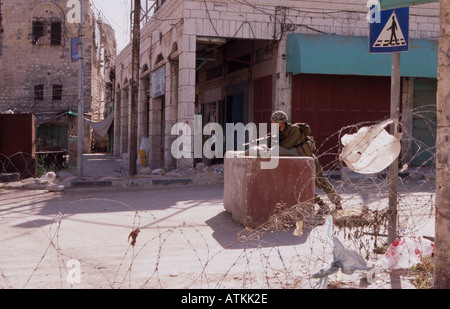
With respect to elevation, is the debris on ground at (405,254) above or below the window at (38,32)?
below

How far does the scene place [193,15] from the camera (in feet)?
50.9

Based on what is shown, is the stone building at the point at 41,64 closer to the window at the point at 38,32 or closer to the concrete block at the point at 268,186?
the window at the point at 38,32

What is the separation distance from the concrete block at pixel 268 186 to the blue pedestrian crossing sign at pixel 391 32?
2208mm

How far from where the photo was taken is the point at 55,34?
34.9 meters

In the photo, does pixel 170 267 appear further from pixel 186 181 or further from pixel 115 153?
pixel 115 153

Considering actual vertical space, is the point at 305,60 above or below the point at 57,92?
below

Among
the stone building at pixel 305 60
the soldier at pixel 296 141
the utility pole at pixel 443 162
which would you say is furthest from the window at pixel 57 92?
the utility pole at pixel 443 162

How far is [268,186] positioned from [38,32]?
3166 centimetres

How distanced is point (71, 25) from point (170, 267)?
33242 millimetres

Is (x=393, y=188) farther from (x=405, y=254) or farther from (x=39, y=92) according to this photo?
(x=39, y=92)

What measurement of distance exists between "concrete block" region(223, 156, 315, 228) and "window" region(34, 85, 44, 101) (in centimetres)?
3000

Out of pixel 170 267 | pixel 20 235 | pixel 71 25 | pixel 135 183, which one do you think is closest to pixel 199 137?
pixel 135 183

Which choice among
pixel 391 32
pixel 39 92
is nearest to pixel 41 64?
pixel 39 92

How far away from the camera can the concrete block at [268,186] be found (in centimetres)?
718
